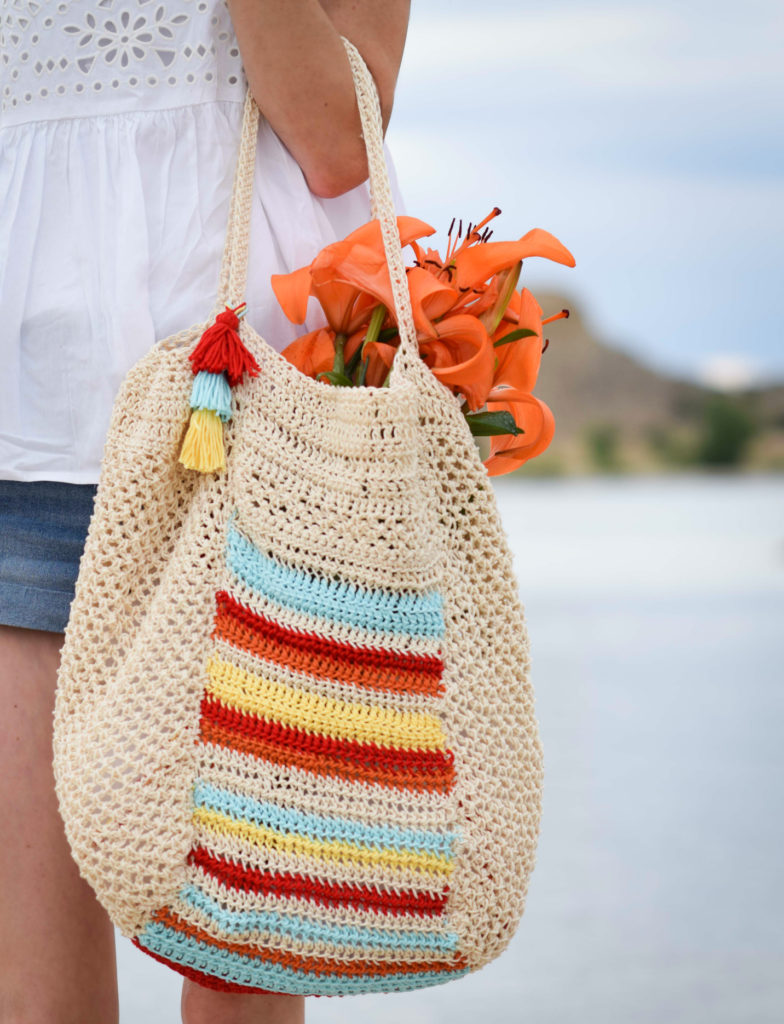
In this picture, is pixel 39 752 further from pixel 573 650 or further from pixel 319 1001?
pixel 573 650

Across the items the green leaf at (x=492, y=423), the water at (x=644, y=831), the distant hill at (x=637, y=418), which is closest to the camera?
the green leaf at (x=492, y=423)

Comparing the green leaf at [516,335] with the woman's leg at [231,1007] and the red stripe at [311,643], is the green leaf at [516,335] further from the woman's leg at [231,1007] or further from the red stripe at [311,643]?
the woman's leg at [231,1007]

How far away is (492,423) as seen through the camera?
0.69 metres

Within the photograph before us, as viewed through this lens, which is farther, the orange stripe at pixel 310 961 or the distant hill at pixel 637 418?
the distant hill at pixel 637 418

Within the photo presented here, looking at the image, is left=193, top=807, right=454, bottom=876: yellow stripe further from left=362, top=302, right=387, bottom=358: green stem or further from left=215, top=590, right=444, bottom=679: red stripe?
left=362, top=302, right=387, bottom=358: green stem

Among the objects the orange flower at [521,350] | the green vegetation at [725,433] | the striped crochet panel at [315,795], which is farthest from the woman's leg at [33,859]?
the green vegetation at [725,433]

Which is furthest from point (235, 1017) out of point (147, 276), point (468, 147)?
point (468, 147)

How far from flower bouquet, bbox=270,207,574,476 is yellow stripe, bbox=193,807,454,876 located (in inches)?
10.3

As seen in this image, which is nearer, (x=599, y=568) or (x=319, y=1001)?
(x=319, y=1001)

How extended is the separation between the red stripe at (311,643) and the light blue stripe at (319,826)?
0.29ft

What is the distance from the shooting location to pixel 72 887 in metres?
0.70

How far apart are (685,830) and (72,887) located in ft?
4.50

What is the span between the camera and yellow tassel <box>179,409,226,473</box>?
616mm

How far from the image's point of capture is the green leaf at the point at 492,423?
0.70 metres
